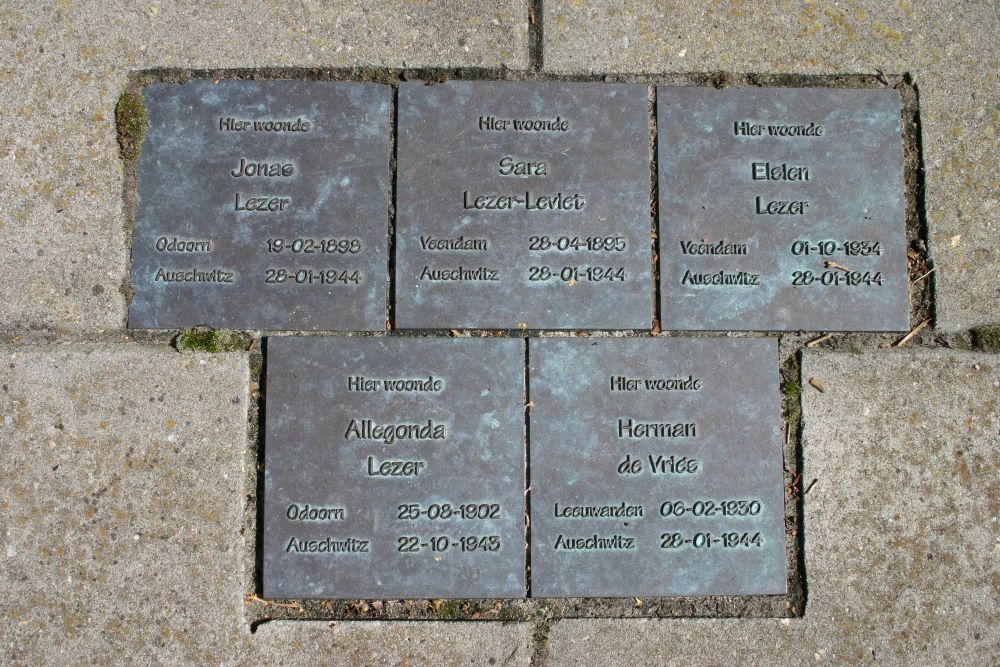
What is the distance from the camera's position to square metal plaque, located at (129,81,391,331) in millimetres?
2707

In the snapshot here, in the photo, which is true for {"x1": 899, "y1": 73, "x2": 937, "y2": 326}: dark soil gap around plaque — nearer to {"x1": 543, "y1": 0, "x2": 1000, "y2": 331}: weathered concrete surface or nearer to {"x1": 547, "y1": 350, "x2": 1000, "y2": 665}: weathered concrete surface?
{"x1": 543, "y1": 0, "x2": 1000, "y2": 331}: weathered concrete surface

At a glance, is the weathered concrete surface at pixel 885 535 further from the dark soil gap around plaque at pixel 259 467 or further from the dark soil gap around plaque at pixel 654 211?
the dark soil gap around plaque at pixel 259 467

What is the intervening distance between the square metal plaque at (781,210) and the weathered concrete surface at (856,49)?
0.16m

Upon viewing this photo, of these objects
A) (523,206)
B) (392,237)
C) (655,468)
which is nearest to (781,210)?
(523,206)

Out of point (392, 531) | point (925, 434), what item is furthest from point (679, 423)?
point (392, 531)

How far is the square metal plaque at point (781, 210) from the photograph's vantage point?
9.00 feet

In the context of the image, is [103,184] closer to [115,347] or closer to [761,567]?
[115,347]

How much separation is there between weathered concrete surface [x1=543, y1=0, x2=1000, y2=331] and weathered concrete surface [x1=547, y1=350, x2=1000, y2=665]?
737mm

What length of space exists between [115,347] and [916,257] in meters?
3.20

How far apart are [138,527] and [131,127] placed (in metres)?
1.57

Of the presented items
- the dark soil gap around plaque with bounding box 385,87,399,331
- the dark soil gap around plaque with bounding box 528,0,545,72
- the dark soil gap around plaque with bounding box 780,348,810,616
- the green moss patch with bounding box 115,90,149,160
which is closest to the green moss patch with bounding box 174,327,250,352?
the dark soil gap around plaque with bounding box 385,87,399,331

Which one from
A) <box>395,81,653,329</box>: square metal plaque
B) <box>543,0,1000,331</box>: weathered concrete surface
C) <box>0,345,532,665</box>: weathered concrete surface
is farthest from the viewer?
<box>543,0,1000,331</box>: weathered concrete surface

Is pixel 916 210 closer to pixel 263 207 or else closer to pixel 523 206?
A: pixel 523 206

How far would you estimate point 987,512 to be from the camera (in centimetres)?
272
